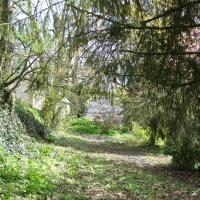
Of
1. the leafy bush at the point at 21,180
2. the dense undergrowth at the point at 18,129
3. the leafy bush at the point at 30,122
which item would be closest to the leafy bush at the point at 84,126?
the leafy bush at the point at 30,122

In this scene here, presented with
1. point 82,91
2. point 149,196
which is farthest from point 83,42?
point 149,196

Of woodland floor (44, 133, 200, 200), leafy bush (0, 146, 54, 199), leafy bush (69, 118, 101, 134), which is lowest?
woodland floor (44, 133, 200, 200)

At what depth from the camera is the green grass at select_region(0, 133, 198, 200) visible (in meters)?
8.89

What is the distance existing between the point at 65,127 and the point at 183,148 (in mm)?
15153

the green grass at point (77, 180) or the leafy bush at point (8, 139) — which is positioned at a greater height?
the leafy bush at point (8, 139)

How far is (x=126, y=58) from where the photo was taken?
7.34 metres

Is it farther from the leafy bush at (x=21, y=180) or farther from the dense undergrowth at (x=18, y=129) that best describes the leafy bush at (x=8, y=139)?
the leafy bush at (x=21, y=180)

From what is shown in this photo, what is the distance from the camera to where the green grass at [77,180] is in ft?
29.2

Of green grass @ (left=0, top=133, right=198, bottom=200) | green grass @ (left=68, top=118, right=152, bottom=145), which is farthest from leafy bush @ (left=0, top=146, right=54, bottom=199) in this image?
green grass @ (left=68, top=118, right=152, bottom=145)

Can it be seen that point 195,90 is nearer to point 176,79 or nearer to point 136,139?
point 176,79

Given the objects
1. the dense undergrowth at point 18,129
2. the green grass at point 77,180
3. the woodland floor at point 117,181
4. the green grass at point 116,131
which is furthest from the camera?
the green grass at point 116,131

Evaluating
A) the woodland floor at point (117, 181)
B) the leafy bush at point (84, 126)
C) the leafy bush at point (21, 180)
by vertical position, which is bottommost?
the woodland floor at point (117, 181)

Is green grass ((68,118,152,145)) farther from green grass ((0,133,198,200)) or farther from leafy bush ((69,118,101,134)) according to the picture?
green grass ((0,133,198,200))

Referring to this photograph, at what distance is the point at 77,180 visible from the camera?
11.4 meters
